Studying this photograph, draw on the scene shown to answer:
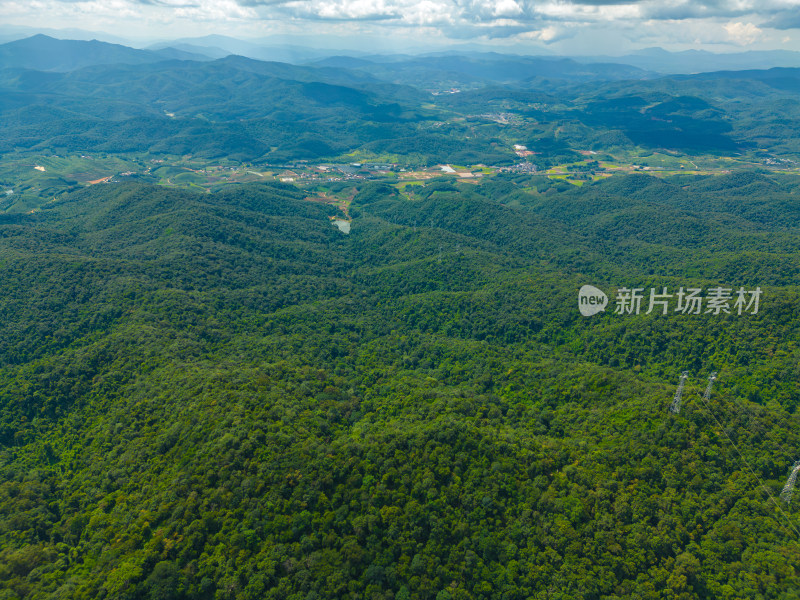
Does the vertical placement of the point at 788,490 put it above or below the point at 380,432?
above

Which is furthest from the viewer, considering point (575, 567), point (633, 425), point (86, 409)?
point (86, 409)

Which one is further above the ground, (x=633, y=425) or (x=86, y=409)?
(x=633, y=425)

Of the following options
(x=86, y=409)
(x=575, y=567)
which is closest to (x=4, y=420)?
(x=86, y=409)

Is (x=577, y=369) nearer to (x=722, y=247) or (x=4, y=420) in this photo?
(x=4, y=420)

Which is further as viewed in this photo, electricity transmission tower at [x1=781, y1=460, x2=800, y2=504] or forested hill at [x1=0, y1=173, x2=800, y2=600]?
electricity transmission tower at [x1=781, y1=460, x2=800, y2=504]

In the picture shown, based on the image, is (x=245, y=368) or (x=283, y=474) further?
(x=245, y=368)

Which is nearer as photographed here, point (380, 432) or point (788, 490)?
point (788, 490)

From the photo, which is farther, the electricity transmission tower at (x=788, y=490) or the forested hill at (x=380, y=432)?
the electricity transmission tower at (x=788, y=490)

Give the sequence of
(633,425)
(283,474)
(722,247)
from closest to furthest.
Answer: (283,474) < (633,425) < (722,247)
